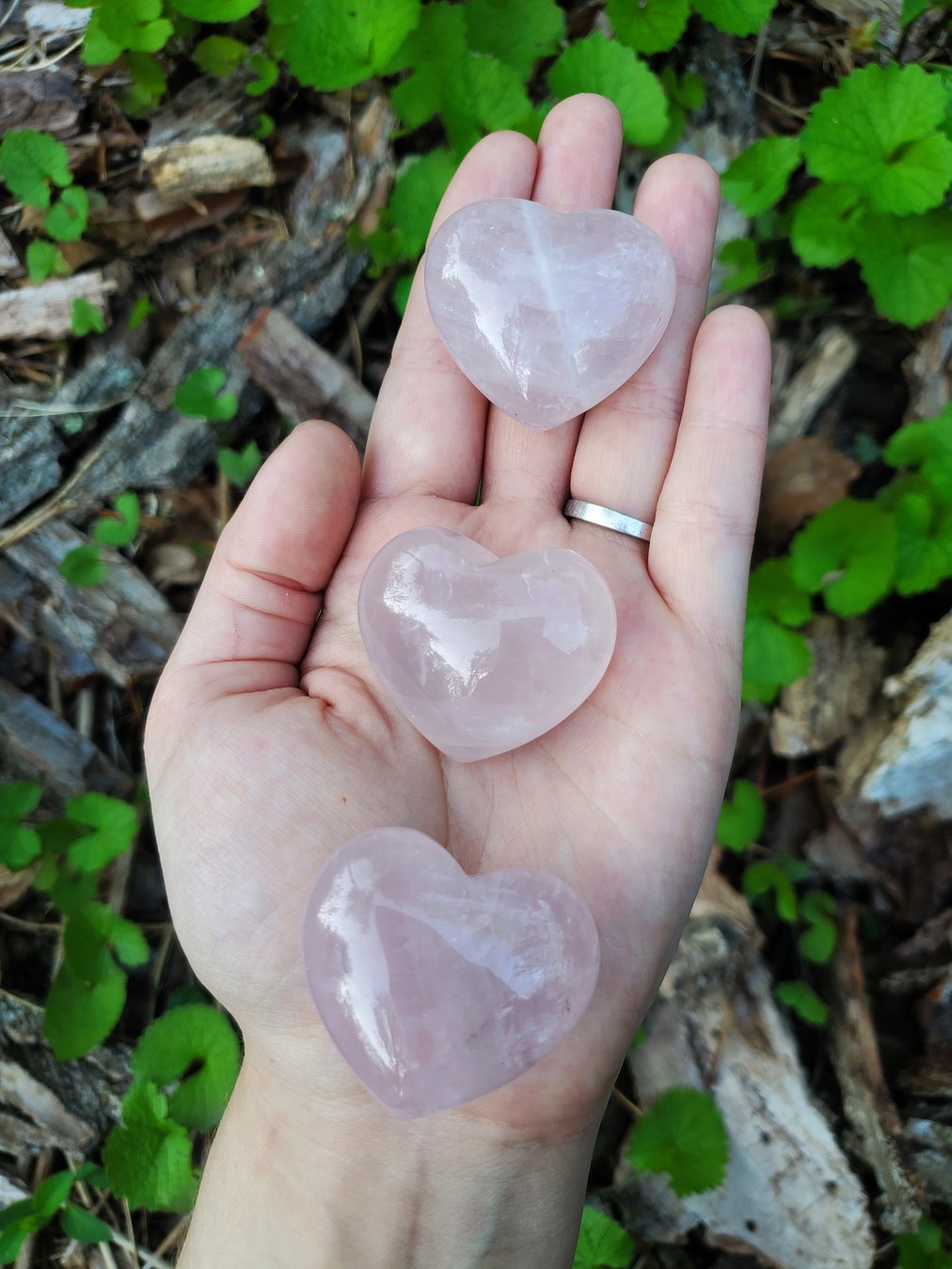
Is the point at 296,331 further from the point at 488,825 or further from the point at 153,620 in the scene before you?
the point at 488,825

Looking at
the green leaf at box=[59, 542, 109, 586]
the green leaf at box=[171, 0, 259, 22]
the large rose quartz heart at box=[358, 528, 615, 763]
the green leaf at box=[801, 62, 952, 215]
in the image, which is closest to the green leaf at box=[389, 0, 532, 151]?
A: the green leaf at box=[171, 0, 259, 22]

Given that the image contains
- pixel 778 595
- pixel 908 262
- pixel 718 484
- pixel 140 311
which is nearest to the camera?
pixel 718 484

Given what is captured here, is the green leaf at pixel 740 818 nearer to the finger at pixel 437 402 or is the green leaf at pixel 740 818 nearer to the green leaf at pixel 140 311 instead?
the finger at pixel 437 402

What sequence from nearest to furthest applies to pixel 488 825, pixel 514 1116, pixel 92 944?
1. pixel 514 1116
2. pixel 488 825
3. pixel 92 944

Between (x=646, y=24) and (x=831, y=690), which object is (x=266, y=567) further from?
(x=646, y=24)

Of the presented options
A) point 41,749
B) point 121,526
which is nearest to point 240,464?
point 121,526

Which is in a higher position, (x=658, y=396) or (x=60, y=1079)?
(x=658, y=396)

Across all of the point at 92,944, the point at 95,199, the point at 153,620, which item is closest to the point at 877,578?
the point at 153,620

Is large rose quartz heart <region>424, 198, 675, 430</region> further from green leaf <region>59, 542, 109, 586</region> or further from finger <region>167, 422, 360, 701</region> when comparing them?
green leaf <region>59, 542, 109, 586</region>
